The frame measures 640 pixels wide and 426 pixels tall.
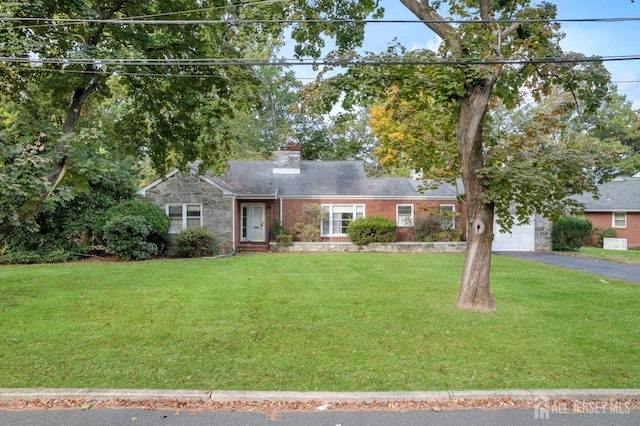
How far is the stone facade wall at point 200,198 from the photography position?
1697cm

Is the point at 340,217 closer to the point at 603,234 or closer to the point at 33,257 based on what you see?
the point at 33,257

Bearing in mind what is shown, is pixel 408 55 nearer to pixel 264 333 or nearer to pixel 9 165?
pixel 264 333

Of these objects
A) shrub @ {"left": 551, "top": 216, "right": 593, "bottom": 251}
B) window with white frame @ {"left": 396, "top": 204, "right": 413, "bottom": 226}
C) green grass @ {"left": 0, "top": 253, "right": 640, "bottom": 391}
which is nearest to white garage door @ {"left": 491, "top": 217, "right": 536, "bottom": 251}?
shrub @ {"left": 551, "top": 216, "right": 593, "bottom": 251}

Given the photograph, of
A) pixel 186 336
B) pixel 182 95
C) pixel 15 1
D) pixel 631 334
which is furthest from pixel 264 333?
pixel 15 1

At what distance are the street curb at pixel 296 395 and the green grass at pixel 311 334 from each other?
0.49ft

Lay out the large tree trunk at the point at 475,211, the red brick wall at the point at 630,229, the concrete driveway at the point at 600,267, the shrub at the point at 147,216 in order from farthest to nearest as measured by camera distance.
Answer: the red brick wall at the point at 630,229 < the shrub at the point at 147,216 < the concrete driveway at the point at 600,267 < the large tree trunk at the point at 475,211

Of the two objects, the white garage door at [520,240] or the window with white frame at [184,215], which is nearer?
the window with white frame at [184,215]

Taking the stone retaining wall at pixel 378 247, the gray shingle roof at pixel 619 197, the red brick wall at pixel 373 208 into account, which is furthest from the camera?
the gray shingle roof at pixel 619 197

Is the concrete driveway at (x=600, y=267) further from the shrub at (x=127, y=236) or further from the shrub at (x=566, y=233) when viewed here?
the shrub at (x=127, y=236)

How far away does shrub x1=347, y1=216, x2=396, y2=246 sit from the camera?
18047mm

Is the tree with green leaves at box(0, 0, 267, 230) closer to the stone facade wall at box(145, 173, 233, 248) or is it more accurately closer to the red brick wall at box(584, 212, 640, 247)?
the stone facade wall at box(145, 173, 233, 248)

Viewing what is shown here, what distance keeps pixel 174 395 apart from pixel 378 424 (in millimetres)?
1991

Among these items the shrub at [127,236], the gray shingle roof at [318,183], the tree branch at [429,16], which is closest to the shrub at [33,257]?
the shrub at [127,236]

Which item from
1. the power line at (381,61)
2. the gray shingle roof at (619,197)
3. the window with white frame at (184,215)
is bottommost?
the window with white frame at (184,215)
